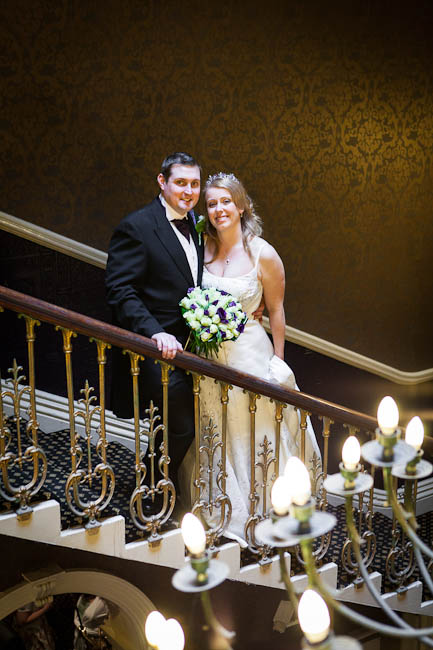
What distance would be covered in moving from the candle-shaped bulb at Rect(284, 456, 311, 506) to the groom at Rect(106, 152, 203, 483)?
1.74m

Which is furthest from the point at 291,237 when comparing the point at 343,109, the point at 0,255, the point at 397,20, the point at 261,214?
the point at 0,255

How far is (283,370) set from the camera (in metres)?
3.52

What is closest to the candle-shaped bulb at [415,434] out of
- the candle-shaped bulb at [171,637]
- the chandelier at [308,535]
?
Result: the chandelier at [308,535]

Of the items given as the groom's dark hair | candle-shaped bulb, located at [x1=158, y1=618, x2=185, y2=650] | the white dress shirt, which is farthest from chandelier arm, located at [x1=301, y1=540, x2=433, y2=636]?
the groom's dark hair

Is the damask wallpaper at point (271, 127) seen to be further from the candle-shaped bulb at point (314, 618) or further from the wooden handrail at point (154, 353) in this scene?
the candle-shaped bulb at point (314, 618)

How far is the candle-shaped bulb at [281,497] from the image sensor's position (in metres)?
1.44

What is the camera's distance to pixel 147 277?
127 inches

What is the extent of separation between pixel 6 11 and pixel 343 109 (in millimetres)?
2387

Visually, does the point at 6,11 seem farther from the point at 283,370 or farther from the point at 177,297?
the point at 283,370

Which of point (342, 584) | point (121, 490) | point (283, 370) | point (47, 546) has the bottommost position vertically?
point (342, 584)

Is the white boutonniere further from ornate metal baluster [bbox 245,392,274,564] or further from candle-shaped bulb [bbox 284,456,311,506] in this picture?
candle-shaped bulb [bbox 284,456,311,506]

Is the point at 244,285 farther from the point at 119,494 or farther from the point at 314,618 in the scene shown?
the point at 314,618

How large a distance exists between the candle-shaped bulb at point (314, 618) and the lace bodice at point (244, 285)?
2.17 m

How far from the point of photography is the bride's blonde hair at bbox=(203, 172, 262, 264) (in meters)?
3.44
